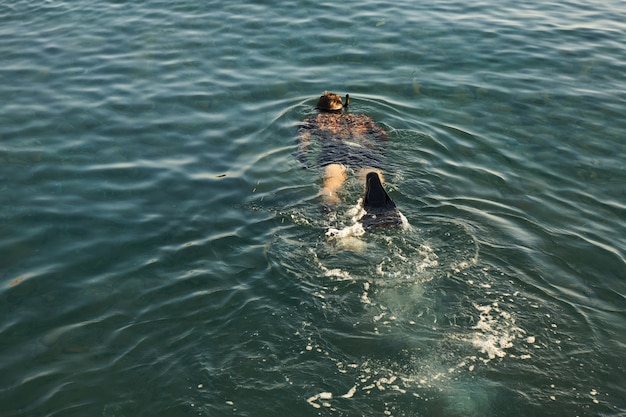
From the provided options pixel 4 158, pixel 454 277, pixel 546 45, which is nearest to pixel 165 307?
pixel 454 277

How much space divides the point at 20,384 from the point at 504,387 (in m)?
5.24

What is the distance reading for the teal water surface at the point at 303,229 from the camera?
21.8ft

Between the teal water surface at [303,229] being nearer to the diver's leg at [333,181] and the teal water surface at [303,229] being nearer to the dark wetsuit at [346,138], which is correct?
the diver's leg at [333,181]

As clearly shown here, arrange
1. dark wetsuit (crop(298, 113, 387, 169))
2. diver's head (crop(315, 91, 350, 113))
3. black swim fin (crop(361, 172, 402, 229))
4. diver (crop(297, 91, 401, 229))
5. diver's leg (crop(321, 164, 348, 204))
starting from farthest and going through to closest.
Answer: diver's head (crop(315, 91, 350, 113)), dark wetsuit (crop(298, 113, 387, 169)), diver's leg (crop(321, 164, 348, 204)), diver (crop(297, 91, 401, 229)), black swim fin (crop(361, 172, 402, 229))

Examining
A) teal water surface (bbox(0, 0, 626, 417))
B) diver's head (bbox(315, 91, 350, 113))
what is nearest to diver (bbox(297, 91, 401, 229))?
diver's head (bbox(315, 91, 350, 113))

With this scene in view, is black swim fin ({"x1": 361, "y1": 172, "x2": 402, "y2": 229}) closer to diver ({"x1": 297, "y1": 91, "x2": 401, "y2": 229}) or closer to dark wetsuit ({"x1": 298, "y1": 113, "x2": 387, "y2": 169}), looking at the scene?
diver ({"x1": 297, "y1": 91, "x2": 401, "y2": 229})

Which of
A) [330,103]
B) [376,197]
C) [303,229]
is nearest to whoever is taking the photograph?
[376,197]

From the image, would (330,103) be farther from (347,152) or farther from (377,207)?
(377,207)

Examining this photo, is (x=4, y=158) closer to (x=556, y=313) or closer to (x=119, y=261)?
(x=119, y=261)

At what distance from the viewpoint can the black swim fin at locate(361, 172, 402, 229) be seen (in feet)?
28.7

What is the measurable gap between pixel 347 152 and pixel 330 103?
173cm

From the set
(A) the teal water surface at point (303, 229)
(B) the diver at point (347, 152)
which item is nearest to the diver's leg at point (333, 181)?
(B) the diver at point (347, 152)

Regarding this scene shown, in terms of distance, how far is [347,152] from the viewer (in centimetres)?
1099

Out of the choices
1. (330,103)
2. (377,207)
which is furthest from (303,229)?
(330,103)
